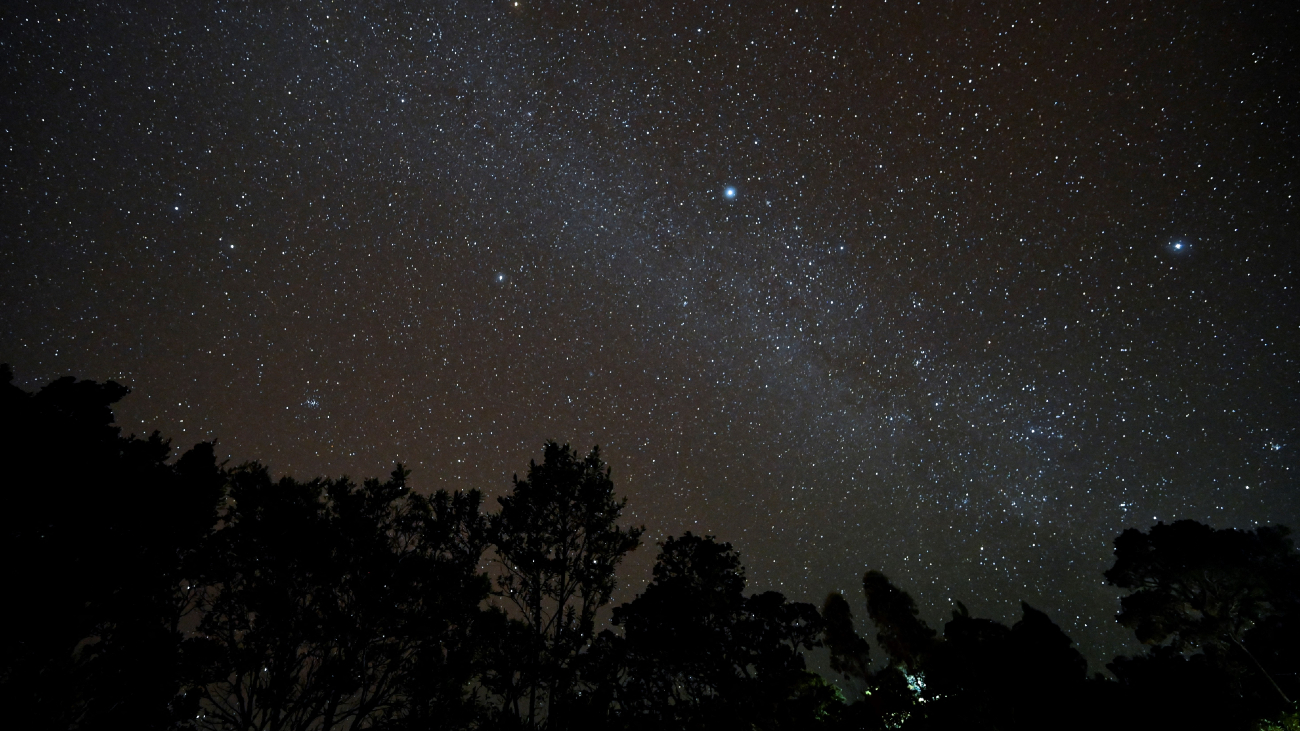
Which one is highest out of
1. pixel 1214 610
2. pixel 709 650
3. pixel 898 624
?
pixel 898 624

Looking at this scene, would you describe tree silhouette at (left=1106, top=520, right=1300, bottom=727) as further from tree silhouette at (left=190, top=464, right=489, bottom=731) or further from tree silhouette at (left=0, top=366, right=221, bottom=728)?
tree silhouette at (left=0, top=366, right=221, bottom=728)

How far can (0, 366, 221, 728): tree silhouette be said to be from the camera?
809 cm

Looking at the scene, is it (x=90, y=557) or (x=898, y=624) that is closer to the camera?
(x=90, y=557)

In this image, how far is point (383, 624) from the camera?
12.1 meters

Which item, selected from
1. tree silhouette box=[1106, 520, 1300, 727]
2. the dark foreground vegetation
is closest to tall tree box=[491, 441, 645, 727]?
the dark foreground vegetation

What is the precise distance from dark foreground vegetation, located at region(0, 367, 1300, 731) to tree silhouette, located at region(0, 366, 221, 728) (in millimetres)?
35

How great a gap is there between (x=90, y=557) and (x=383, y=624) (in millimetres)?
5438

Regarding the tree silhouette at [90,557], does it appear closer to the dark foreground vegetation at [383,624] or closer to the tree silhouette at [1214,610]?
the dark foreground vegetation at [383,624]

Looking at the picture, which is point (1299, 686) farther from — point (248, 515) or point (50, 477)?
point (50, 477)

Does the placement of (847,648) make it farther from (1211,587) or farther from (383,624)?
(383,624)

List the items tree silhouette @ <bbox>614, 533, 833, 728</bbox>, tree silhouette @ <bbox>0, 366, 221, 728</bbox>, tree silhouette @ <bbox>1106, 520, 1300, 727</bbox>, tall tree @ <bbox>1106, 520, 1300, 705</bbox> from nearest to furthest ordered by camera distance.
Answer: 1. tree silhouette @ <bbox>0, 366, 221, 728</bbox>
2. tree silhouette @ <bbox>614, 533, 833, 728</bbox>
3. tree silhouette @ <bbox>1106, 520, 1300, 727</bbox>
4. tall tree @ <bbox>1106, 520, 1300, 705</bbox>

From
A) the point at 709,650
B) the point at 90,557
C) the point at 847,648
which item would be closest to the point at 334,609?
the point at 90,557

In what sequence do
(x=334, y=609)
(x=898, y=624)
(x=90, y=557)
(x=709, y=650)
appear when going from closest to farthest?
(x=90, y=557)
(x=334, y=609)
(x=709, y=650)
(x=898, y=624)

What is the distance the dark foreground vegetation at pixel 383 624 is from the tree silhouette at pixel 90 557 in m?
0.03
